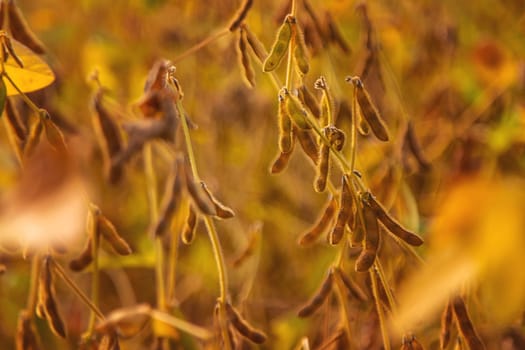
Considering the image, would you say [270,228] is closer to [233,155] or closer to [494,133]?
[233,155]

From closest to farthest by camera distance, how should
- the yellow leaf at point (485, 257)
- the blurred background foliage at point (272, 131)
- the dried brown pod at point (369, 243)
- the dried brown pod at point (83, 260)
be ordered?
the yellow leaf at point (485, 257) < the dried brown pod at point (369, 243) < the dried brown pod at point (83, 260) < the blurred background foliage at point (272, 131)

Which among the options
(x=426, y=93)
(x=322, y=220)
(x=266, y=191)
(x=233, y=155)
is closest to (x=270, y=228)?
(x=266, y=191)

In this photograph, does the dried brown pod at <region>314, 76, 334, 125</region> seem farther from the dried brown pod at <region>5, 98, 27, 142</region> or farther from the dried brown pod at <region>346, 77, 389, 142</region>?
the dried brown pod at <region>5, 98, 27, 142</region>

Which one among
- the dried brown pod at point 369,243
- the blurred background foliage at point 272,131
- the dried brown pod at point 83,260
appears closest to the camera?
the dried brown pod at point 369,243

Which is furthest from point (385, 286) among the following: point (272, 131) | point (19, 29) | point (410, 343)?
point (272, 131)

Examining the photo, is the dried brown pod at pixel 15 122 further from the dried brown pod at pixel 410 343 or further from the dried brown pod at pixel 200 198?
the dried brown pod at pixel 410 343

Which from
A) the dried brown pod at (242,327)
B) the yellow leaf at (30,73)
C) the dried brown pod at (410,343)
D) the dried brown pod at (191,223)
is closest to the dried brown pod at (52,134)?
the yellow leaf at (30,73)
